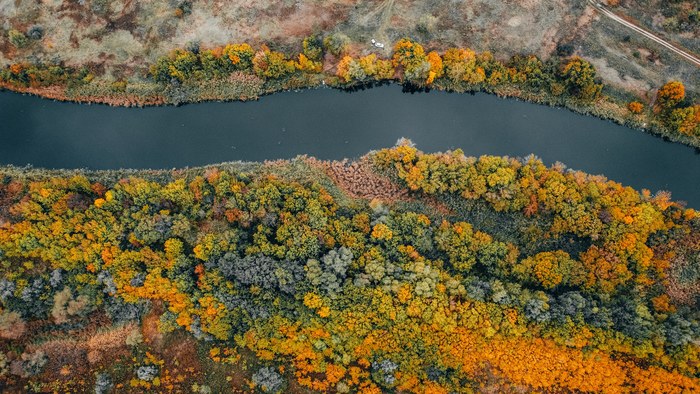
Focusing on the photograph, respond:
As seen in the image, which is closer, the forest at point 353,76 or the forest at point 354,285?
the forest at point 354,285

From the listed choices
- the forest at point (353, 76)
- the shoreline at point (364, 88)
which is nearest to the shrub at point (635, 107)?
the forest at point (353, 76)

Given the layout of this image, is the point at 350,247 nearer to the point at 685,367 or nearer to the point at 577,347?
the point at 577,347

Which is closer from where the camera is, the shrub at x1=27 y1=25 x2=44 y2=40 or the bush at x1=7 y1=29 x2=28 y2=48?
the bush at x1=7 y1=29 x2=28 y2=48

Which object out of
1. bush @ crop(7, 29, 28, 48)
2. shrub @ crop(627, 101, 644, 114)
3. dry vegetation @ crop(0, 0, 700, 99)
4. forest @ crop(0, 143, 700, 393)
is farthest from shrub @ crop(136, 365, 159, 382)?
shrub @ crop(627, 101, 644, 114)

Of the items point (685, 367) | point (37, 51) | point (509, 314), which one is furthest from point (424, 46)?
point (37, 51)

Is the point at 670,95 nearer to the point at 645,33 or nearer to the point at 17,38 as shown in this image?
the point at 645,33

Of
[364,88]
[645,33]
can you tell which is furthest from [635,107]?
[364,88]

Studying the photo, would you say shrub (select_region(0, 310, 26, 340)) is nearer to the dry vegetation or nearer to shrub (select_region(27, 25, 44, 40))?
the dry vegetation

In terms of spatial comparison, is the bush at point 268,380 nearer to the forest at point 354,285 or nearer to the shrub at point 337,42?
the forest at point 354,285
